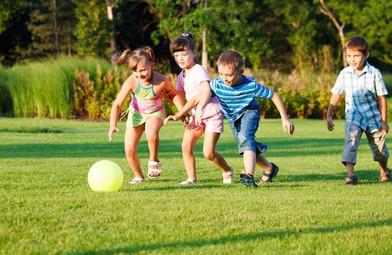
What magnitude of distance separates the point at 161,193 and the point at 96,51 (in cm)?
4357

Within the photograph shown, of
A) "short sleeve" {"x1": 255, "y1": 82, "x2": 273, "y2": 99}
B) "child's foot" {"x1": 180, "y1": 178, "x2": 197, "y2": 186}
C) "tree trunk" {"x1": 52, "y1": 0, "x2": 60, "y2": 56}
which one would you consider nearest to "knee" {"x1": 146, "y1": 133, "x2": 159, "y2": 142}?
"child's foot" {"x1": 180, "y1": 178, "x2": 197, "y2": 186}

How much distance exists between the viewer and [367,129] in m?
10.5

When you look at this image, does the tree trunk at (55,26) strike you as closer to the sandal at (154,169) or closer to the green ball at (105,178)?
the sandal at (154,169)

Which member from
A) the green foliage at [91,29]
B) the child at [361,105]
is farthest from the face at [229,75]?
the green foliage at [91,29]

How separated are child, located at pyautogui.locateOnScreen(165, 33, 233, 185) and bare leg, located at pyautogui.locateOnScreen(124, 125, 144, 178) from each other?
0.53 meters

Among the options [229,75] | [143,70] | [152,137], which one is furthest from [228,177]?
[143,70]

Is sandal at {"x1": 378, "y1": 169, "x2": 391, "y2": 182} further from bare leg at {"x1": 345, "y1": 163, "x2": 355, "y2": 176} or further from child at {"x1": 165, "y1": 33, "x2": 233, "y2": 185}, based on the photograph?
child at {"x1": 165, "y1": 33, "x2": 233, "y2": 185}

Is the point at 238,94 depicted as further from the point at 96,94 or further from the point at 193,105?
the point at 96,94

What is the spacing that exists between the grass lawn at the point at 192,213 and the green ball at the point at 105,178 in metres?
0.12

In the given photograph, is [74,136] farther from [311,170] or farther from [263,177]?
[263,177]

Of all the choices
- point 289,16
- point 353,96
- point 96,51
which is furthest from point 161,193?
point 289,16

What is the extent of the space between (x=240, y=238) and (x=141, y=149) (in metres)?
10.1

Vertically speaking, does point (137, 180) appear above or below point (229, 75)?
below

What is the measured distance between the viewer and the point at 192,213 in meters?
7.12
